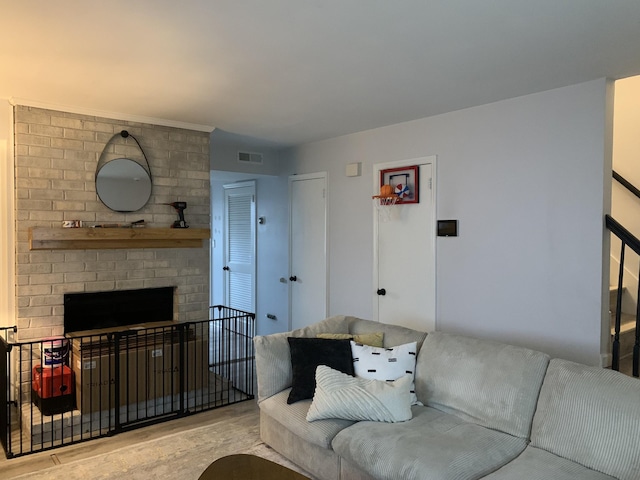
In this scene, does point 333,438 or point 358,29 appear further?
point 333,438

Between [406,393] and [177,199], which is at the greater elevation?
[177,199]

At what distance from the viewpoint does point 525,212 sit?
3.41m

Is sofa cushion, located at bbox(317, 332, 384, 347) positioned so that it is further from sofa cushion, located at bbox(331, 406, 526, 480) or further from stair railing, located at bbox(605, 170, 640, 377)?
stair railing, located at bbox(605, 170, 640, 377)

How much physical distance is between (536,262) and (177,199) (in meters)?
3.12

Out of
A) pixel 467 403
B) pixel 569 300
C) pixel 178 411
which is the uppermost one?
pixel 569 300

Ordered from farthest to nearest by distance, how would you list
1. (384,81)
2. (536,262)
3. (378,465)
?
(536,262) < (384,81) < (378,465)

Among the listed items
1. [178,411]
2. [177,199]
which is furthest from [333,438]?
[177,199]

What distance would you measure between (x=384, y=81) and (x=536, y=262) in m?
1.65

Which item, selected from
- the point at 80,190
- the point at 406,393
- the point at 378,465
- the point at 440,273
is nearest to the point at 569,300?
the point at 440,273

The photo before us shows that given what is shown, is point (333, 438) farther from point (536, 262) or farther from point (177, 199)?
point (177, 199)

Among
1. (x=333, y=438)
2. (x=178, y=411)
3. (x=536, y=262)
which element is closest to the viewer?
(x=333, y=438)

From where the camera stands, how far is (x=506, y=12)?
2094 millimetres

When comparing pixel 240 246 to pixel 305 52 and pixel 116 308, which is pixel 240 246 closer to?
pixel 116 308

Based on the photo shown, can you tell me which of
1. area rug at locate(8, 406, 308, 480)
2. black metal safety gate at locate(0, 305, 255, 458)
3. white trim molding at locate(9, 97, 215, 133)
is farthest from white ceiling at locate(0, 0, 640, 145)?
area rug at locate(8, 406, 308, 480)
